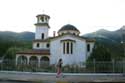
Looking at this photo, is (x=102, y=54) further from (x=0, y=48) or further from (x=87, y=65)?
(x=0, y=48)

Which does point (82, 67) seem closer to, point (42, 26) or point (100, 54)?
point (100, 54)

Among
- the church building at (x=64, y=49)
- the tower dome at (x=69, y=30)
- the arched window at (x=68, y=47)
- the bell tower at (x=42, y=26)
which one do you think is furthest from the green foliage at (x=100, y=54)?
the bell tower at (x=42, y=26)

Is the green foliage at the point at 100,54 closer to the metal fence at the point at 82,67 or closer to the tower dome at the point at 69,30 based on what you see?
the tower dome at the point at 69,30

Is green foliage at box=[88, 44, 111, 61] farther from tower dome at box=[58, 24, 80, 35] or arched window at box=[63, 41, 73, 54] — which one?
tower dome at box=[58, 24, 80, 35]

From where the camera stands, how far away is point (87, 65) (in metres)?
28.1

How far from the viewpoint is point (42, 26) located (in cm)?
5509

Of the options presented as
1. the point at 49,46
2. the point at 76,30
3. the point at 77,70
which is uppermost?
the point at 76,30

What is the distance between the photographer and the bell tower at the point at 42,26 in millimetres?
54562

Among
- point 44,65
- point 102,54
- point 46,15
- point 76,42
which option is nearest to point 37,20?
point 46,15

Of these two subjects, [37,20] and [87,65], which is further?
[37,20]

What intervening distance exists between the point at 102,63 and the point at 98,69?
3.43 ft

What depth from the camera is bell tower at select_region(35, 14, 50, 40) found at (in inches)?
2148

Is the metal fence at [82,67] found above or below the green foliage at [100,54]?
below

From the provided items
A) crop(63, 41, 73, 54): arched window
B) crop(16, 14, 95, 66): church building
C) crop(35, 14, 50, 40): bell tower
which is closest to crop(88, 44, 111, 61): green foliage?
crop(16, 14, 95, 66): church building
